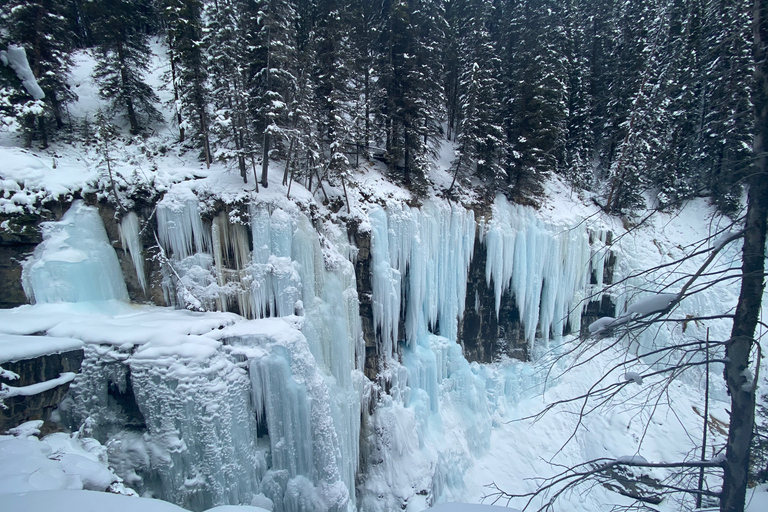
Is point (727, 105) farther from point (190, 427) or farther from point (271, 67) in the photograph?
point (271, 67)

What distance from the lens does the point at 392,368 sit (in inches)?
428

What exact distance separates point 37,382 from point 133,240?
10.6ft

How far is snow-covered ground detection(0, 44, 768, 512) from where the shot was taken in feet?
14.0

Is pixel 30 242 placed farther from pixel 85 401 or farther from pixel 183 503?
pixel 183 503

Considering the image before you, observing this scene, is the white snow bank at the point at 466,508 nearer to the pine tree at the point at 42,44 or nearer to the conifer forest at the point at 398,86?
the conifer forest at the point at 398,86

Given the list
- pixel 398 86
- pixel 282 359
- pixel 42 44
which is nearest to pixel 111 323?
pixel 282 359

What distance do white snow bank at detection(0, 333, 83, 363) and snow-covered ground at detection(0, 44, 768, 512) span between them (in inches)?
2.7

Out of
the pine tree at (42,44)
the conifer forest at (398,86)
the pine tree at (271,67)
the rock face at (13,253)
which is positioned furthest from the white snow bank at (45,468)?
the pine tree at (42,44)

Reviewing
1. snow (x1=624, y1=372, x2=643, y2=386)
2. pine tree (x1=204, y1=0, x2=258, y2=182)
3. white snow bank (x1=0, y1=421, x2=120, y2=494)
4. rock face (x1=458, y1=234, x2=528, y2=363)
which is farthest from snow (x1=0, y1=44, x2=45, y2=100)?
rock face (x1=458, y1=234, x2=528, y2=363)

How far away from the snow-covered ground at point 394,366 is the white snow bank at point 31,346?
0.07 metres

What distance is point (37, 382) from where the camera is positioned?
548cm

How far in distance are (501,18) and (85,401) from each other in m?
26.6

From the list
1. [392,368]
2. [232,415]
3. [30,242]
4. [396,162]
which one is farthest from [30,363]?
[396,162]

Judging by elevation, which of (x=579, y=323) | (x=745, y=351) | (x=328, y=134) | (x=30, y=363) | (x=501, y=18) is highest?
(x=501, y=18)
